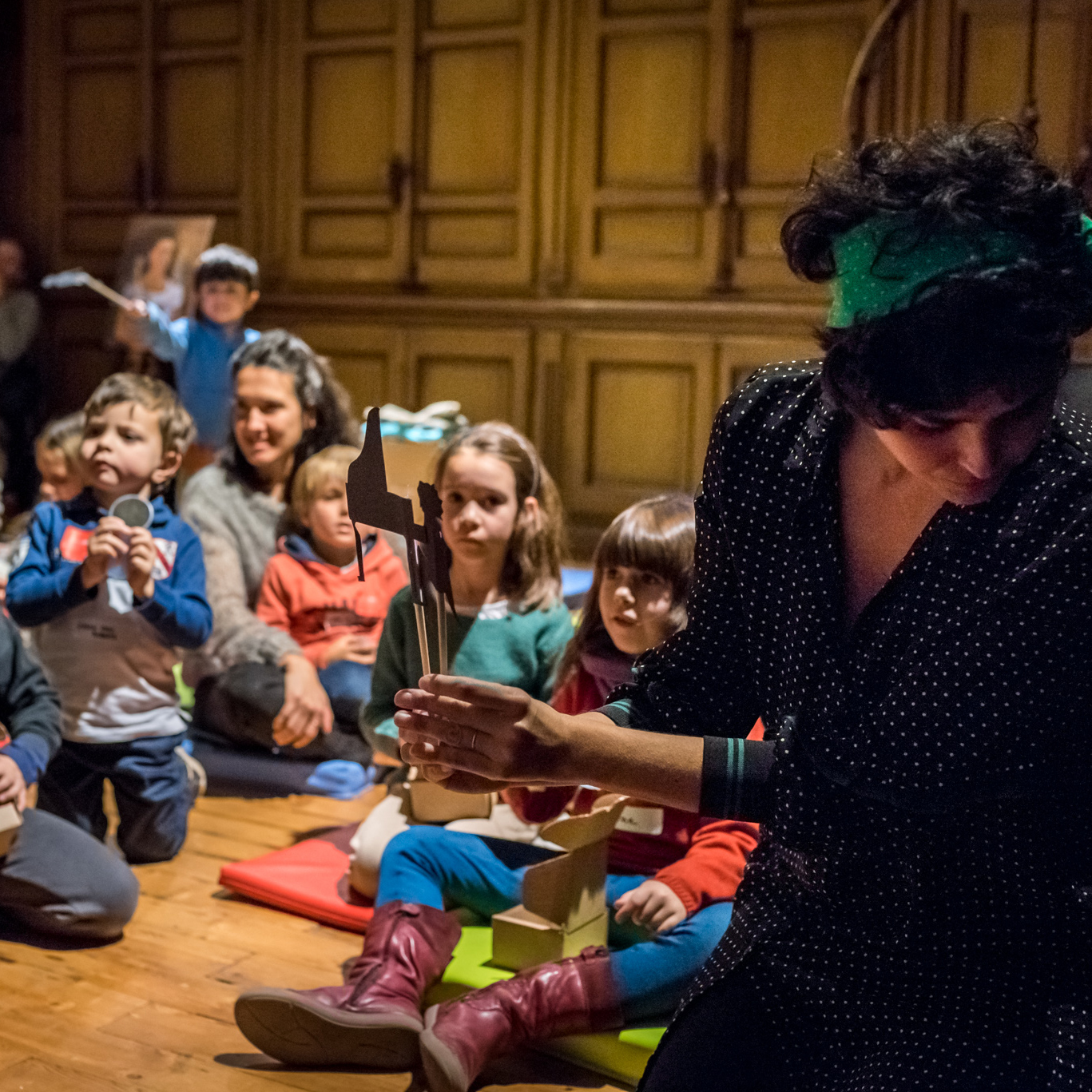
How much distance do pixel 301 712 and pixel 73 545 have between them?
478mm

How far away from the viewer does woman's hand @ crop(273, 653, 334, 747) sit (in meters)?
2.41

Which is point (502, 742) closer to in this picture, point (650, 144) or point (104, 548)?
point (104, 548)

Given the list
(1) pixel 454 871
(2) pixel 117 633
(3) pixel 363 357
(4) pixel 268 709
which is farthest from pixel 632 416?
(1) pixel 454 871

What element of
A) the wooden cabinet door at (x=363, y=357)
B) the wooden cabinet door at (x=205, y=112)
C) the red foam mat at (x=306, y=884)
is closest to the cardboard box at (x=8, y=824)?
the red foam mat at (x=306, y=884)

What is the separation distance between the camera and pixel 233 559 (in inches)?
115

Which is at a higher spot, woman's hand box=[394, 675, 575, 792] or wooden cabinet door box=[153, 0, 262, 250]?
wooden cabinet door box=[153, 0, 262, 250]

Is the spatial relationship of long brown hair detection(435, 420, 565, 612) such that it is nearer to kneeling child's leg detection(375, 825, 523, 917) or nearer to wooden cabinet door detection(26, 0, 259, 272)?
kneeling child's leg detection(375, 825, 523, 917)

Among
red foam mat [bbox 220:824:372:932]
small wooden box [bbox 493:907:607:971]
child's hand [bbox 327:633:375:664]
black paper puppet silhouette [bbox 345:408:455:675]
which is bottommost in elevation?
red foam mat [bbox 220:824:372:932]

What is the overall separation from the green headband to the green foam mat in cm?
93

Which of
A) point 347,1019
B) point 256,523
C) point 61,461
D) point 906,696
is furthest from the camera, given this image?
point 61,461

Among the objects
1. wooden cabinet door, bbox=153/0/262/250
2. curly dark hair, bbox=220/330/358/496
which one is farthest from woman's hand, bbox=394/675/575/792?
wooden cabinet door, bbox=153/0/262/250

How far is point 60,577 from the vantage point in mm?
2279

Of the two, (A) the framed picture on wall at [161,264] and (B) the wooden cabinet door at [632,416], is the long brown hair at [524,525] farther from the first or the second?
(A) the framed picture on wall at [161,264]

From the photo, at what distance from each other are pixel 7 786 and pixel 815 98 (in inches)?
129
